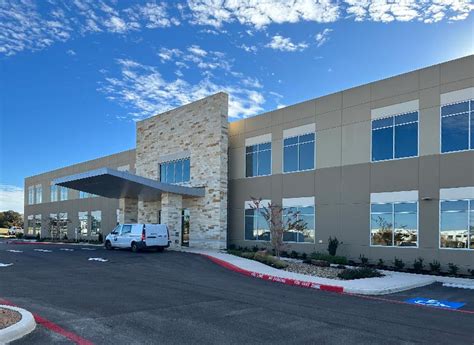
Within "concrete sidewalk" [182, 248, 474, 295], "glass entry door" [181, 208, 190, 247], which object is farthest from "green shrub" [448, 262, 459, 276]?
"glass entry door" [181, 208, 190, 247]

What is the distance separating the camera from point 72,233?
48469 mm

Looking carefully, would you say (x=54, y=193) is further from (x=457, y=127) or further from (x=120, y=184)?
(x=457, y=127)

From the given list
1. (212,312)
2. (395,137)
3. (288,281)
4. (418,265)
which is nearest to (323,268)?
(288,281)

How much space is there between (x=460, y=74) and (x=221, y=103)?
14.4 m

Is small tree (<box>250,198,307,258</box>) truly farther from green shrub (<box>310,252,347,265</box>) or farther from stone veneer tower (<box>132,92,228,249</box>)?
stone veneer tower (<box>132,92,228,249</box>)

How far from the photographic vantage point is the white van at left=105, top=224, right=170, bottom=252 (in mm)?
25859

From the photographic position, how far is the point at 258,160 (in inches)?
1112

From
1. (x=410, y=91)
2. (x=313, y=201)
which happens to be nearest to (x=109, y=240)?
(x=313, y=201)

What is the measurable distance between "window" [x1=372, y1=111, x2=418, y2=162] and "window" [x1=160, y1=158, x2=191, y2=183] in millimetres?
13766

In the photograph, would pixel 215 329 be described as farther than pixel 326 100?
No

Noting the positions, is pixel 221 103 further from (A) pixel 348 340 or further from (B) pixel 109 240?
(A) pixel 348 340

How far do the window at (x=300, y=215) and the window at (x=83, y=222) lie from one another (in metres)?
26.9

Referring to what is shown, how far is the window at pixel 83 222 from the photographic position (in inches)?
1811

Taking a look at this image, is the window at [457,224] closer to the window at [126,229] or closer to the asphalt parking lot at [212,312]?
the asphalt parking lot at [212,312]
